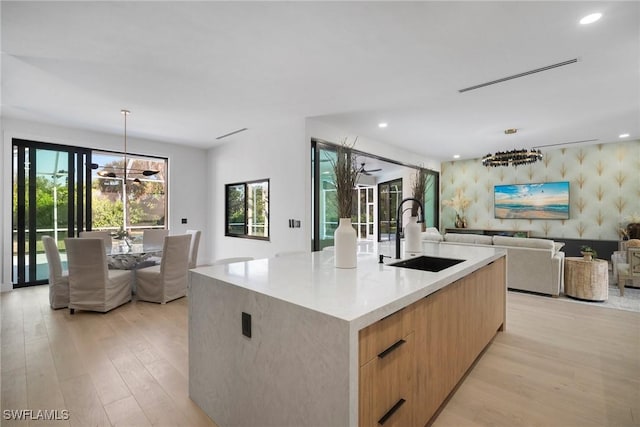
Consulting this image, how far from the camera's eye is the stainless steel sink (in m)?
2.20

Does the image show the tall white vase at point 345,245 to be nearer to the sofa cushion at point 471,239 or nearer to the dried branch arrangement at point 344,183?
the dried branch arrangement at point 344,183

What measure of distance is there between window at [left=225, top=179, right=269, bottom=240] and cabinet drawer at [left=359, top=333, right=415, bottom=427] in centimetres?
419

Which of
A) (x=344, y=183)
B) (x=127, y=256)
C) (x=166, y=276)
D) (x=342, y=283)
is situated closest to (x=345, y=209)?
(x=344, y=183)

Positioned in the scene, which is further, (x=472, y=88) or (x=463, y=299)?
(x=472, y=88)

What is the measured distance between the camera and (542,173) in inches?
275

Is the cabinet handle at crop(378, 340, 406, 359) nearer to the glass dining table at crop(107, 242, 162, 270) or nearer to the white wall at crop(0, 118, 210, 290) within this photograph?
the glass dining table at crop(107, 242, 162, 270)

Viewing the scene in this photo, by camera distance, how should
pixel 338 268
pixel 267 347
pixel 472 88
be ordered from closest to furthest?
pixel 267 347 → pixel 338 268 → pixel 472 88

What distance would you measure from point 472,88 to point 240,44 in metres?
2.63

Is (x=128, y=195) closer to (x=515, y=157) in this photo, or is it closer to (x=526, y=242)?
(x=526, y=242)

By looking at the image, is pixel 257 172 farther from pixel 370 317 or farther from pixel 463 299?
pixel 370 317

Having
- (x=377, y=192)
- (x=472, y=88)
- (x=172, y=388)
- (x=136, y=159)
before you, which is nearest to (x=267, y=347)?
(x=172, y=388)

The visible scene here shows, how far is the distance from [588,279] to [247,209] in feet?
18.2

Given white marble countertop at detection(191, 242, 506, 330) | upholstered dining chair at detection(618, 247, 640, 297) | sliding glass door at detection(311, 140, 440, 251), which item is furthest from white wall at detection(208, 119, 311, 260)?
upholstered dining chair at detection(618, 247, 640, 297)

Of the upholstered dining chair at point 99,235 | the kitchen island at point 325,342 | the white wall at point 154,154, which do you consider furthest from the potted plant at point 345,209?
the white wall at point 154,154
